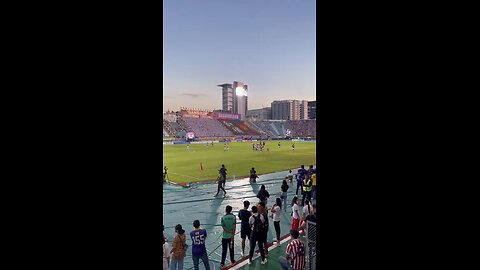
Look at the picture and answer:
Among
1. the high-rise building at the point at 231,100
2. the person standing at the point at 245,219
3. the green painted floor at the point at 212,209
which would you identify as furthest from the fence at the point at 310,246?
the high-rise building at the point at 231,100

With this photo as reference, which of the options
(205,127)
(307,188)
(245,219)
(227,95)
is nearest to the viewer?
(245,219)

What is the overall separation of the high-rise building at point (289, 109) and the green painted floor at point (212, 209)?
99798 mm

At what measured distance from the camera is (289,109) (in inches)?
4370

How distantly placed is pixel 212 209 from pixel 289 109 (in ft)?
346

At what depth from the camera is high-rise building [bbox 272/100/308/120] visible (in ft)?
364

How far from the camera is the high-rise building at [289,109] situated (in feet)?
364

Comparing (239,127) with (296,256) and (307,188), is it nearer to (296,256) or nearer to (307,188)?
(307,188)

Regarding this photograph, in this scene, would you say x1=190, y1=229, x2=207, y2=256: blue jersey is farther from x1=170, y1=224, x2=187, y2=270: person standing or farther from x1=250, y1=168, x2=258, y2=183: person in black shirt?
x1=250, y1=168, x2=258, y2=183: person in black shirt

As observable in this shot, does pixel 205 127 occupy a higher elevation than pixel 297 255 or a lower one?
higher

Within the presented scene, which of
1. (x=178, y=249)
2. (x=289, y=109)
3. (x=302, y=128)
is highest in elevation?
(x=289, y=109)

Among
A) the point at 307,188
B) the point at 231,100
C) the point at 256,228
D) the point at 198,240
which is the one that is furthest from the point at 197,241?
the point at 231,100
